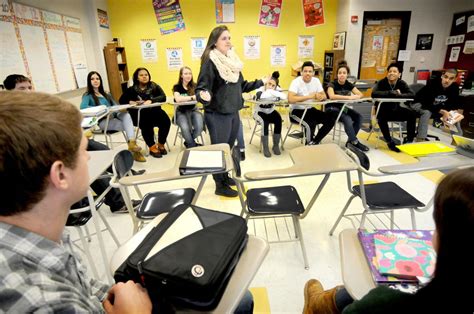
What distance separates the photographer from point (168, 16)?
600 centimetres

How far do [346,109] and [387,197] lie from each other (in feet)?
8.14

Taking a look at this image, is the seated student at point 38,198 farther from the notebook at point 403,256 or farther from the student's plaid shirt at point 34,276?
the notebook at point 403,256

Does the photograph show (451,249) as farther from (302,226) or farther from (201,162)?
(302,226)

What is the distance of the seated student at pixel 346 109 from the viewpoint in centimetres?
389

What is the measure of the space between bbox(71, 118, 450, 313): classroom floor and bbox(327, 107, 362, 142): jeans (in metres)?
0.36

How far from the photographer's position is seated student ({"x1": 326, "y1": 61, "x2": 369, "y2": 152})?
3.89 metres

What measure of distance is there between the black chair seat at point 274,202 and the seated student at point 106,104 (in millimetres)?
2342

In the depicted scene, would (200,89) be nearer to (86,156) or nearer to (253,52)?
(86,156)

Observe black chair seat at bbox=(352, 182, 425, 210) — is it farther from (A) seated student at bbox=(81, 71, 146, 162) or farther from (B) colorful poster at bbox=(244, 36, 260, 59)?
(B) colorful poster at bbox=(244, 36, 260, 59)

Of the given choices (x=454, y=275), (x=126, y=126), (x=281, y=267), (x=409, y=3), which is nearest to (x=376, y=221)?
(x=281, y=267)

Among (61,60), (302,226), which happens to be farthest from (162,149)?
(302,226)

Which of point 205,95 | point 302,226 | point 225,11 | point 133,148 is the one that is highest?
point 225,11

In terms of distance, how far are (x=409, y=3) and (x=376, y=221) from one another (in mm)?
5523

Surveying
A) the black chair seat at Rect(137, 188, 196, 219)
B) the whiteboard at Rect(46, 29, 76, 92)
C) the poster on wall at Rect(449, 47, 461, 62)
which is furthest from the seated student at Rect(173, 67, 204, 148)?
the poster on wall at Rect(449, 47, 461, 62)
